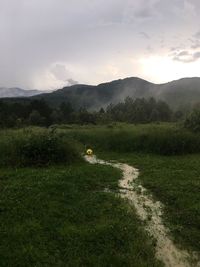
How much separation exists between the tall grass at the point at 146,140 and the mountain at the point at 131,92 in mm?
73602

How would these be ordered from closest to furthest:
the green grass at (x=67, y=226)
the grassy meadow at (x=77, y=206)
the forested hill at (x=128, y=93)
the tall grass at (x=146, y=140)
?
1. the green grass at (x=67, y=226)
2. the grassy meadow at (x=77, y=206)
3. the tall grass at (x=146, y=140)
4. the forested hill at (x=128, y=93)

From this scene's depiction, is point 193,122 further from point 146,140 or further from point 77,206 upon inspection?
point 77,206

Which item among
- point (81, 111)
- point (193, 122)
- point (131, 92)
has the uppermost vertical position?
point (131, 92)

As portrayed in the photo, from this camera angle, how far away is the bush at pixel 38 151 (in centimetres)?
1894

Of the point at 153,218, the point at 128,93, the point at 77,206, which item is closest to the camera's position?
the point at 153,218

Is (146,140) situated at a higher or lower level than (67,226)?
higher

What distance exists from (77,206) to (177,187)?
4397mm

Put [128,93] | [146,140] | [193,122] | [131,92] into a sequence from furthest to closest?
[128,93]
[131,92]
[193,122]
[146,140]

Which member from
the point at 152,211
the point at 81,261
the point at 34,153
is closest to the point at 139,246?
the point at 81,261

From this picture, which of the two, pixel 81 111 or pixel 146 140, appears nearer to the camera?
pixel 146 140

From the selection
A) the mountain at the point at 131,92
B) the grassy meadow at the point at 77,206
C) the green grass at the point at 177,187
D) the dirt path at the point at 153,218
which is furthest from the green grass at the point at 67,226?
the mountain at the point at 131,92

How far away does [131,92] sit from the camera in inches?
5276

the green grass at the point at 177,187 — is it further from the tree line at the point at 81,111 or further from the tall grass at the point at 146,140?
the tree line at the point at 81,111

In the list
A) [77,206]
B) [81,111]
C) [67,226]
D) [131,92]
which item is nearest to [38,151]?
[77,206]
